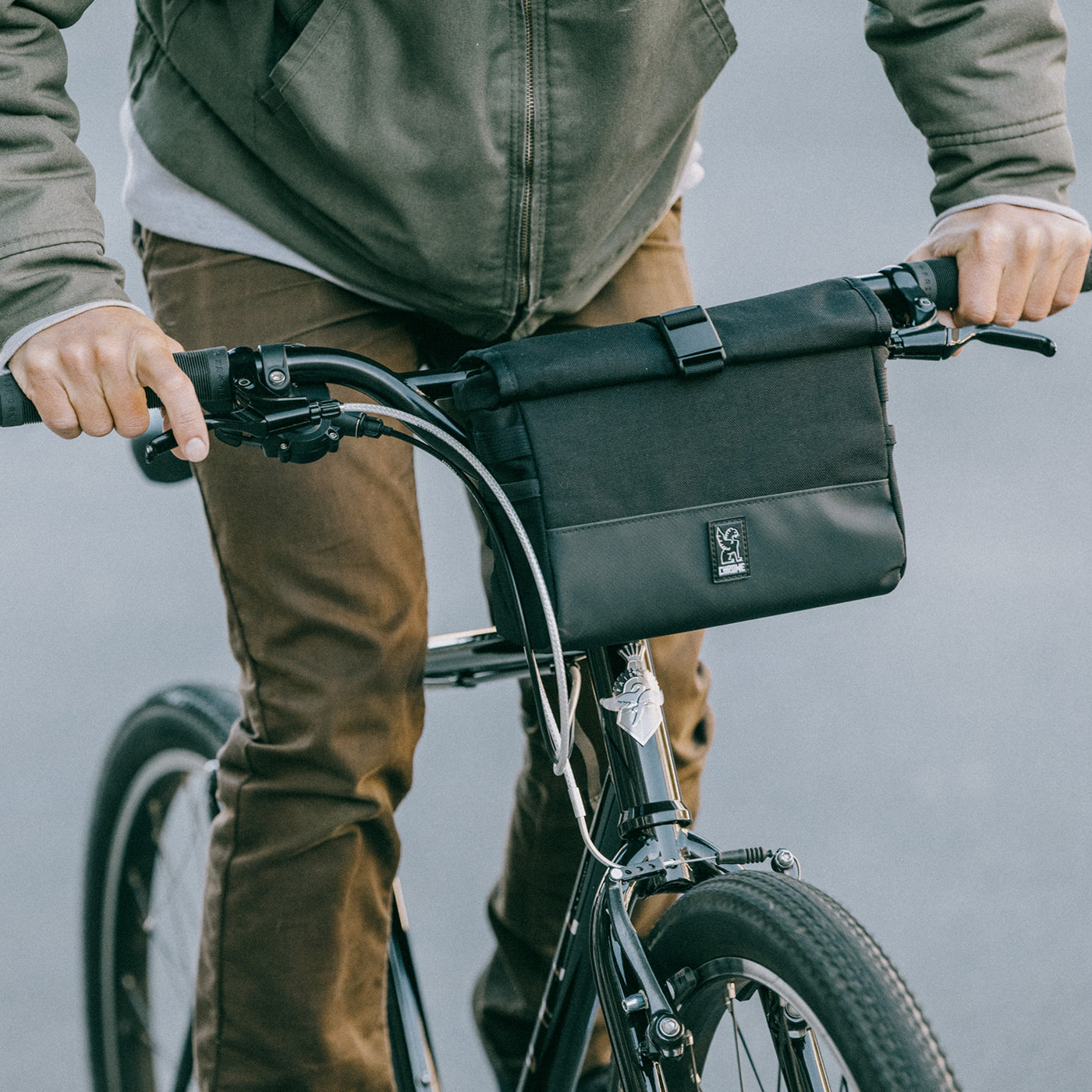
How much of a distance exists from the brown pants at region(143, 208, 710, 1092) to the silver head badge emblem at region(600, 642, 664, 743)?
0.76 ft

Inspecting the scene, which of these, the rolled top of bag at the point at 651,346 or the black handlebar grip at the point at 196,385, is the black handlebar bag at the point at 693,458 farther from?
the black handlebar grip at the point at 196,385

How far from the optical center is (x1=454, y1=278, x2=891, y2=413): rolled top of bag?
85 centimetres

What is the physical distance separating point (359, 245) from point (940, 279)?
0.46m

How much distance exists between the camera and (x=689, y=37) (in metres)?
1.14

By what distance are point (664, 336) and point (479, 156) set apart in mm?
283

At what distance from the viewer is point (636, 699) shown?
1.00m

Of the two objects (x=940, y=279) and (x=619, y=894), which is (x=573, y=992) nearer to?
(x=619, y=894)

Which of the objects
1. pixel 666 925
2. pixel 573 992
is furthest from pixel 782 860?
pixel 573 992

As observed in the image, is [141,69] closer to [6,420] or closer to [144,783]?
[6,420]

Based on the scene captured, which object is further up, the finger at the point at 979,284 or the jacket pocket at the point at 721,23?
the jacket pocket at the point at 721,23

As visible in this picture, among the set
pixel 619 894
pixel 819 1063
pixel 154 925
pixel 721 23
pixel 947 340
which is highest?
pixel 721 23

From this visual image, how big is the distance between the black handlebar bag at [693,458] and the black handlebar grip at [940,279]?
4.5 inches

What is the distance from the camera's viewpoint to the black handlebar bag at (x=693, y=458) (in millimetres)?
859

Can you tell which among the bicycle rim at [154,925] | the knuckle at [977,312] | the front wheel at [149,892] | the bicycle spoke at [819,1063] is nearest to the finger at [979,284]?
the knuckle at [977,312]
